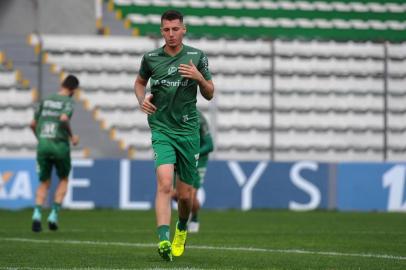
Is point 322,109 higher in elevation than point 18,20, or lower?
lower

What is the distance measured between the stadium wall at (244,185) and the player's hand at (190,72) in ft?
38.4

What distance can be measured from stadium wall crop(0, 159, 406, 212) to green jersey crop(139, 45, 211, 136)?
11.3m

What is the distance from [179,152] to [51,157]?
5.49 m

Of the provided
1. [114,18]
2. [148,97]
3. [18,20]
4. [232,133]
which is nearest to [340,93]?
[232,133]

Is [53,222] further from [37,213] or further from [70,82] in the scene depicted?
[70,82]

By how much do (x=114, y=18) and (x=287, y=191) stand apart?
602 centimetres

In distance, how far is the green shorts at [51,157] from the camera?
48.1 feet

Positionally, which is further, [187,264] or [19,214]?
[19,214]

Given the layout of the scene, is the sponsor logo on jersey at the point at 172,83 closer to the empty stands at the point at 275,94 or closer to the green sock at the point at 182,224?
the green sock at the point at 182,224

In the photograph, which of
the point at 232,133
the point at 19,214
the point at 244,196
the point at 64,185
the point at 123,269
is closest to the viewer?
the point at 123,269

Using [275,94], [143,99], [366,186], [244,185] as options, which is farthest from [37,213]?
[275,94]

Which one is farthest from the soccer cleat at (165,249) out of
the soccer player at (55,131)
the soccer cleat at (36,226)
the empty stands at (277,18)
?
the empty stands at (277,18)

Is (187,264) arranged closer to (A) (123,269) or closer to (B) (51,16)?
(A) (123,269)

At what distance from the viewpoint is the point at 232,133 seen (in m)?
23.2
